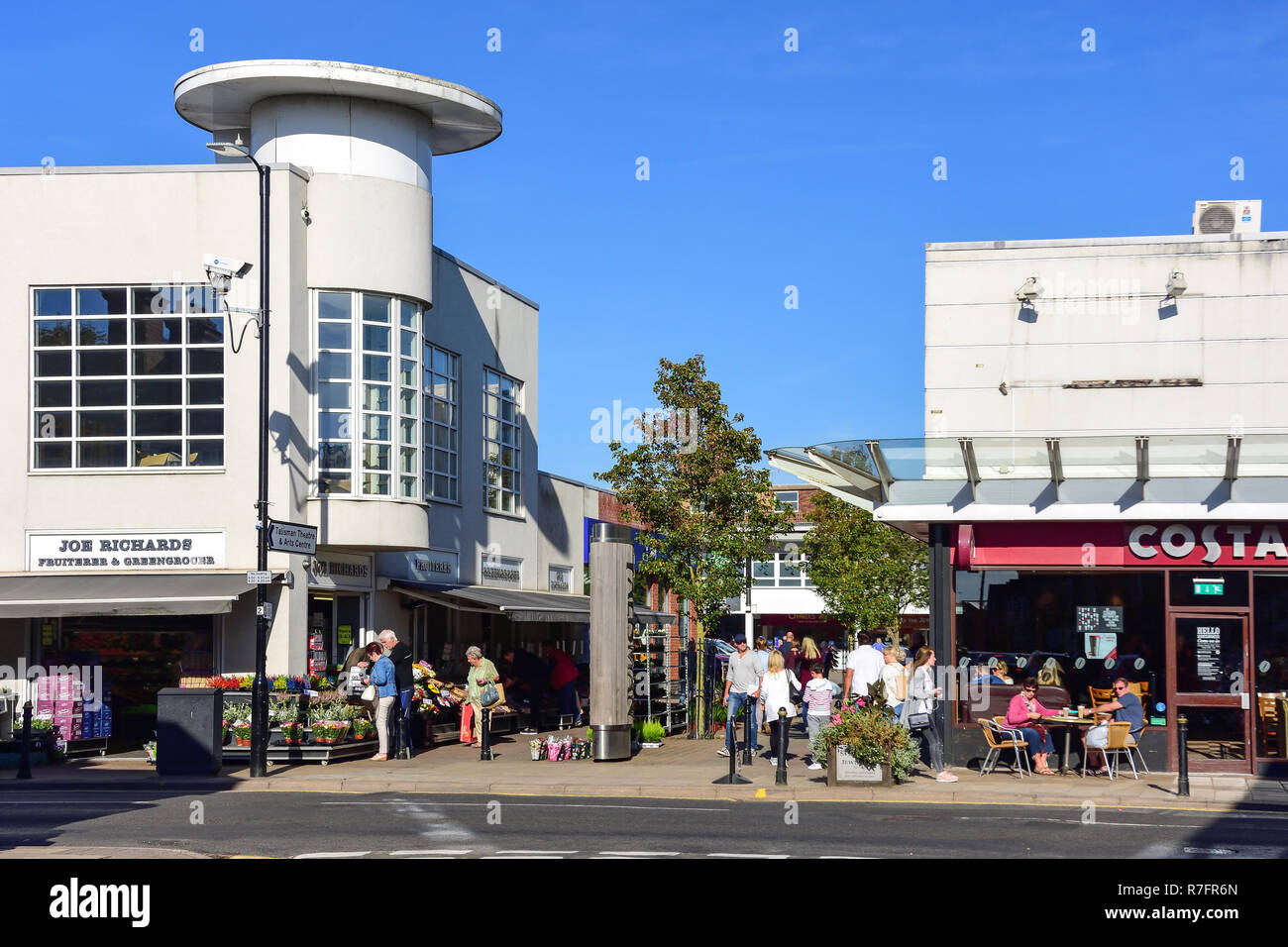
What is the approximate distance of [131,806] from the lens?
17.1m

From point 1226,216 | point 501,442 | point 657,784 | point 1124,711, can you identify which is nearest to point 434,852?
point 657,784

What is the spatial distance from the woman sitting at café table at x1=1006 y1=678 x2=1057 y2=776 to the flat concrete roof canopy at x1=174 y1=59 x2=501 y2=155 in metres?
15.0

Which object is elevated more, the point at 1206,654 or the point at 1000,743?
the point at 1206,654

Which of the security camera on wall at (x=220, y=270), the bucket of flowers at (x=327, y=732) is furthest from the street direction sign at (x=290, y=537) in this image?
the security camera on wall at (x=220, y=270)

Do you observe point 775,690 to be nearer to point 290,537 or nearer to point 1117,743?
point 1117,743

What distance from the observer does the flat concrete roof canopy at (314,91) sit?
86.4 feet

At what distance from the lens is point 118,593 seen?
78.4ft

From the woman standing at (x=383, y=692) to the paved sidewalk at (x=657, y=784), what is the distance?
46 centimetres

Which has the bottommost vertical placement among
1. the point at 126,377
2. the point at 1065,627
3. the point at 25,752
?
the point at 25,752

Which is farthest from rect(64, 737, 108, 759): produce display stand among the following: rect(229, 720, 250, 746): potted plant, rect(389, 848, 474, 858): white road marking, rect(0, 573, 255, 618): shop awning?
rect(389, 848, 474, 858): white road marking

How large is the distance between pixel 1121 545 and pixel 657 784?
787 cm

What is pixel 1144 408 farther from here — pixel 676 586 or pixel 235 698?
pixel 235 698

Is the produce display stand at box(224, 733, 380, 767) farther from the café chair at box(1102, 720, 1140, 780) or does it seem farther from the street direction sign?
the café chair at box(1102, 720, 1140, 780)

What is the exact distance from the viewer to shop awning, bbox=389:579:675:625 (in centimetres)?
2858
